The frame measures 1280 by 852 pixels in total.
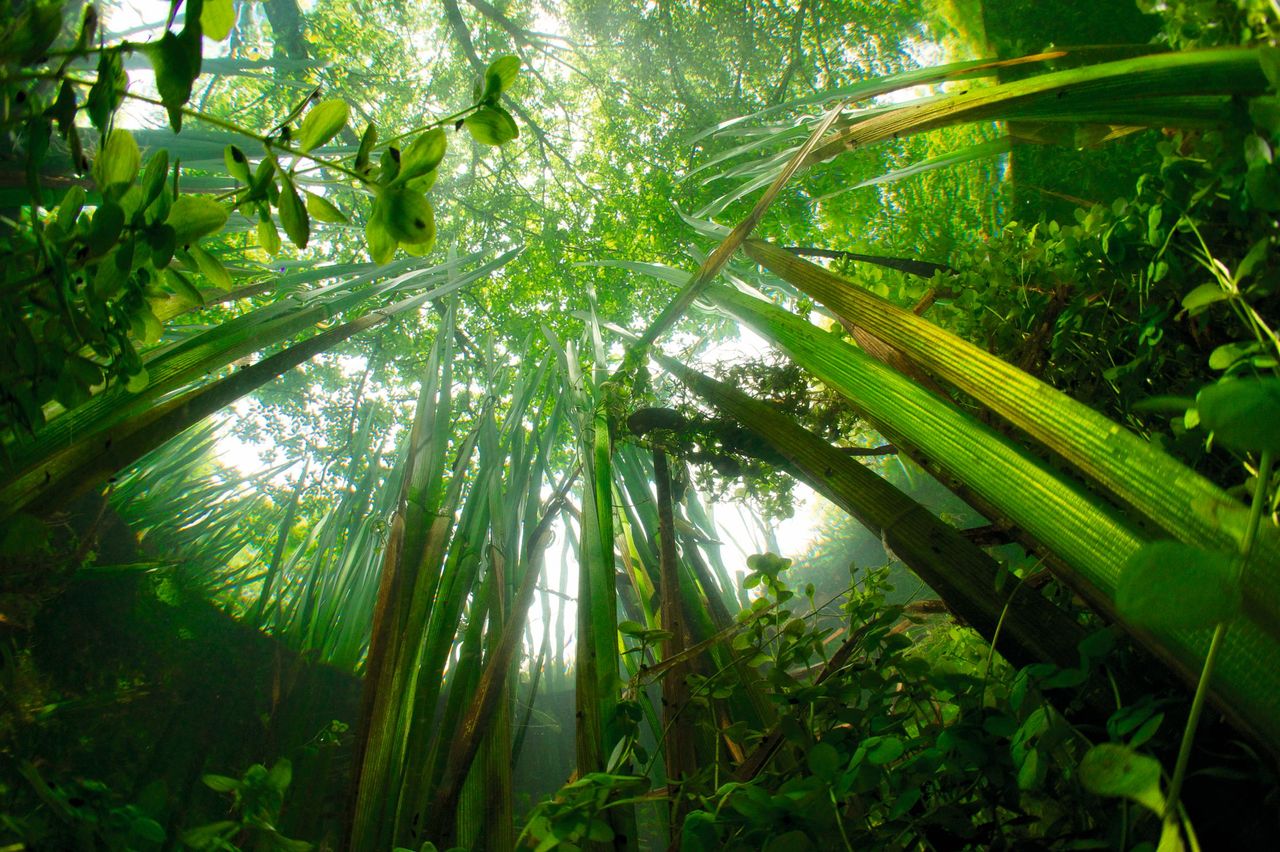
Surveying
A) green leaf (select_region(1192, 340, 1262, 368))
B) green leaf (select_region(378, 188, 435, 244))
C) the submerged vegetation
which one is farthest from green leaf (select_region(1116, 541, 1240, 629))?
green leaf (select_region(378, 188, 435, 244))

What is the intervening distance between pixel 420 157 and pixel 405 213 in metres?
0.04

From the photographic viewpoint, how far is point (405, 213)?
0.43 m

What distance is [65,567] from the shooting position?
117 cm

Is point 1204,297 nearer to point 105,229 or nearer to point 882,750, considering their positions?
point 882,750

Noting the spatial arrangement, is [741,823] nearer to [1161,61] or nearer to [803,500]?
[1161,61]

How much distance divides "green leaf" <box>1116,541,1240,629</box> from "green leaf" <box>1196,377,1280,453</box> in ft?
0.18

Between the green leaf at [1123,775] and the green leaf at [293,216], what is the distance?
0.55 meters

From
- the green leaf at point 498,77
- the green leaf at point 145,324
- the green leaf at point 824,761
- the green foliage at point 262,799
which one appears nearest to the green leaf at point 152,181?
the green leaf at point 145,324

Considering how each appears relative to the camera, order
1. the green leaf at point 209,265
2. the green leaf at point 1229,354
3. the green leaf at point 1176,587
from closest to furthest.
Result: the green leaf at point 1176,587 → the green leaf at point 1229,354 → the green leaf at point 209,265

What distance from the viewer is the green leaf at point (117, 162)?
1.25 ft

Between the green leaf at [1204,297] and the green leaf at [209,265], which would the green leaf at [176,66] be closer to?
the green leaf at [209,265]

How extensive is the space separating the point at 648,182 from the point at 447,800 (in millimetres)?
2730

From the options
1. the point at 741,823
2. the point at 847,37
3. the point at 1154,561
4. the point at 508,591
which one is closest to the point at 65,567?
the point at 508,591

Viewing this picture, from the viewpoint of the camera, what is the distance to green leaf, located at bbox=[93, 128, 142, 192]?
1.25 ft
